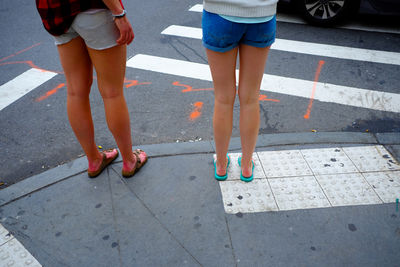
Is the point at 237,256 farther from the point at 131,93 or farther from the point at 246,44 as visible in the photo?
the point at 131,93

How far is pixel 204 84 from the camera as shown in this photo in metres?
3.92

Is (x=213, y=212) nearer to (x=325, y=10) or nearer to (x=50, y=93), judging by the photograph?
(x=50, y=93)

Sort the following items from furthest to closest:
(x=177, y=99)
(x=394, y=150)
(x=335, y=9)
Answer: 1. (x=335, y=9)
2. (x=177, y=99)
3. (x=394, y=150)

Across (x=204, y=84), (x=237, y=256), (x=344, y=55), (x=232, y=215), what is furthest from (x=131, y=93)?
(x=344, y=55)

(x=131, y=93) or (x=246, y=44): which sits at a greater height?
(x=246, y=44)

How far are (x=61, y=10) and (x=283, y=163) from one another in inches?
78.3

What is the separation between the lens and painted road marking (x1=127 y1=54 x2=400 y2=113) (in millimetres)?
3467

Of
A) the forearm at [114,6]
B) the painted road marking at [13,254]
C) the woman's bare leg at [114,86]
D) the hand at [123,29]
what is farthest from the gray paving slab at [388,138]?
the painted road marking at [13,254]

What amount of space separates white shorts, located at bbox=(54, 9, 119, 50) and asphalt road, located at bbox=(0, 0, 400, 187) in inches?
51.2

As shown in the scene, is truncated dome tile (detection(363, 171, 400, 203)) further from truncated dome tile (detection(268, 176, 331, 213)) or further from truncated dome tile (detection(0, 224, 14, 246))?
truncated dome tile (detection(0, 224, 14, 246))

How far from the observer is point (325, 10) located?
207 inches

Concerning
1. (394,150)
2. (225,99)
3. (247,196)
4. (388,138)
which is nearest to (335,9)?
(388,138)

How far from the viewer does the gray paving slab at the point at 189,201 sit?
1947 millimetres

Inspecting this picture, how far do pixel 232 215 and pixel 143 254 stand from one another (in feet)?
2.16
